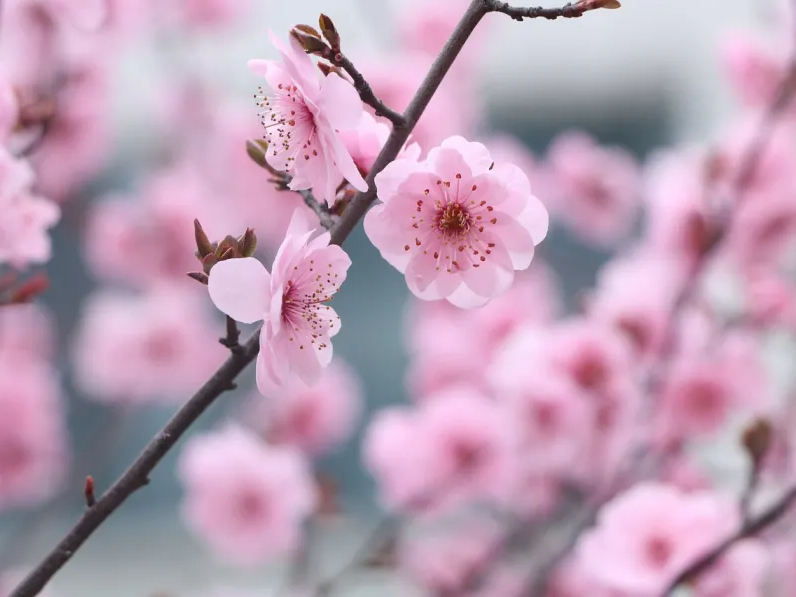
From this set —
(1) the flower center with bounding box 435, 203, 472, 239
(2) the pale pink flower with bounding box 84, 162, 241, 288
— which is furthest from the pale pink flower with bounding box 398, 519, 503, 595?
(1) the flower center with bounding box 435, 203, 472, 239

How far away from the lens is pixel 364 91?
532 millimetres

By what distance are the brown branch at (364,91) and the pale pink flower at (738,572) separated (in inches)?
24.5

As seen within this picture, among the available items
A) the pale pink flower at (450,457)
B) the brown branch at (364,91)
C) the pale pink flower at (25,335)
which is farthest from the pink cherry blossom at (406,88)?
A: the brown branch at (364,91)

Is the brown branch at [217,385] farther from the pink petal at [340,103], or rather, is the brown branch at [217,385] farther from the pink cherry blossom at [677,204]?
the pink cherry blossom at [677,204]

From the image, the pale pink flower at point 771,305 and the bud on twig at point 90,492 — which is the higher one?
the bud on twig at point 90,492

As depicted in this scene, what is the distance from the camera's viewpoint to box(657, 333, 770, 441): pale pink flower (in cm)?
155

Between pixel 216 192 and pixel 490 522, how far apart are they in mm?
1066

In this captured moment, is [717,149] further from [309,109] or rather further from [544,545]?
[309,109]

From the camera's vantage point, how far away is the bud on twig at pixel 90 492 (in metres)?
0.55

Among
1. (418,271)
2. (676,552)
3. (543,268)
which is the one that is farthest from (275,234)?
(418,271)

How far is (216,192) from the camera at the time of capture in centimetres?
218

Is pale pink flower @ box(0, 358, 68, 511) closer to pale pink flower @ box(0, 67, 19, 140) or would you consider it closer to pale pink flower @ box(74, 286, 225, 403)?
pale pink flower @ box(74, 286, 225, 403)

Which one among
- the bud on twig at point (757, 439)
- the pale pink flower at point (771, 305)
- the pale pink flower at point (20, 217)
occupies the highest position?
the pale pink flower at point (20, 217)

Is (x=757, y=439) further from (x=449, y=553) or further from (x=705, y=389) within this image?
(x=449, y=553)
